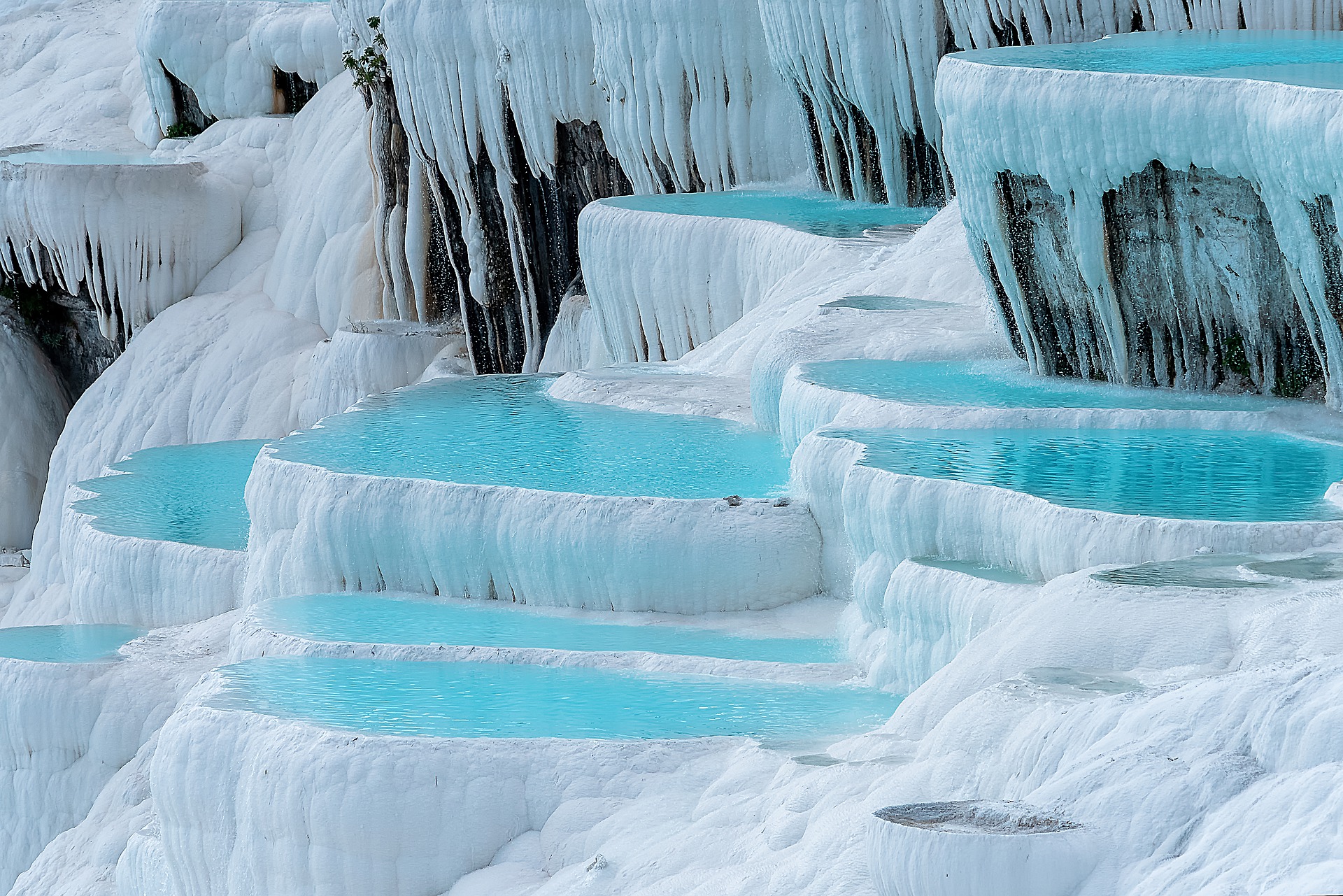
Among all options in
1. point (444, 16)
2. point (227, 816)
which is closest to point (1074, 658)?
point (227, 816)

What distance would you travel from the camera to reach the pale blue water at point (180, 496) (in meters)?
13.9

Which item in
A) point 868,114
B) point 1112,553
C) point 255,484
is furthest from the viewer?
point 868,114

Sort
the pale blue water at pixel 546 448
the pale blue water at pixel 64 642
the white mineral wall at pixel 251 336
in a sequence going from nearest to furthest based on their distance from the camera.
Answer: the pale blue water at pixel 546 448, the pale blue water at pixel 64 642, the white mineral wall at pixel 251 336

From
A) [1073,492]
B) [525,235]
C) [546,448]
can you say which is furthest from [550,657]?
[525,235]

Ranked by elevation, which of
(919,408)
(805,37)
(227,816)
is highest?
(805,37)

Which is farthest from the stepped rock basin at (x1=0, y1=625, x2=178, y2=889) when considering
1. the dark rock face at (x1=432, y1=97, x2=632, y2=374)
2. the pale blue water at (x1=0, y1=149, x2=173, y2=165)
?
the pale blue water at (x1=0, y1=149, x2=173, y2=165)

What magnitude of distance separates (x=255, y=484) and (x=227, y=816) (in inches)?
141

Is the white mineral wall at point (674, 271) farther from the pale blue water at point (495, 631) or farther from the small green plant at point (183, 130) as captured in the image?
the small green plant at point (183, 130)

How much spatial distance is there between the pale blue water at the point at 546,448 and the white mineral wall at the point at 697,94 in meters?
4.06

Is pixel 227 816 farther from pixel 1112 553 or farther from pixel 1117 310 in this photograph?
pixel 1117 310

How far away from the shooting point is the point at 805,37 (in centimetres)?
1469

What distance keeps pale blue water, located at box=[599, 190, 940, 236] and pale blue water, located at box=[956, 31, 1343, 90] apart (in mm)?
3012

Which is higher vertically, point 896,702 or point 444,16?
point 444,16

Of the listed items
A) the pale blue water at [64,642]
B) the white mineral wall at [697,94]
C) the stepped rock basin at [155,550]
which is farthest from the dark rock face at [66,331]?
the pale blue water at [64,642]
